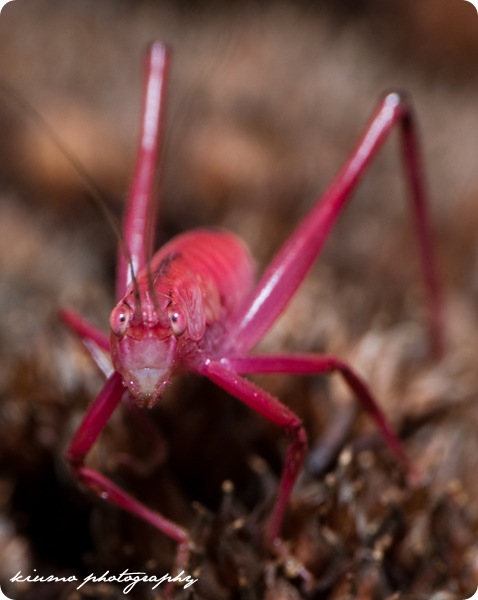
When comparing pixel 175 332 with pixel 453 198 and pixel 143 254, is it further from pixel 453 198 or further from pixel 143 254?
pixel 453 198

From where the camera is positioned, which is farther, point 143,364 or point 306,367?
point 306,367

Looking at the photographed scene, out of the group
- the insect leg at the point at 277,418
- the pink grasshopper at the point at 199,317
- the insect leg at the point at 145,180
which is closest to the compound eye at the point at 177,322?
the pink grasshopper at the point at 199,317

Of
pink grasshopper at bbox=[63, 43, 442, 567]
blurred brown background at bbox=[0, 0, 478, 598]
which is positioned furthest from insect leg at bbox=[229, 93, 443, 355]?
blurred brown background at bbox=[0, 0, 478, 598]

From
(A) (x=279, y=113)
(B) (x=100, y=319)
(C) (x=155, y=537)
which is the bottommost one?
(C) (x=155, y=537)

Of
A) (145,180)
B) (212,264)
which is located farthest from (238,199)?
(212,264)

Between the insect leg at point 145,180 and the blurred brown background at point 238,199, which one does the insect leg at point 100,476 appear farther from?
the insect leg at point 145,180

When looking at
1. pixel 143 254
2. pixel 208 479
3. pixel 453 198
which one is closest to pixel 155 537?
pixel 208 479

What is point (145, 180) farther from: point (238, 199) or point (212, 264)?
point (238, 199)
